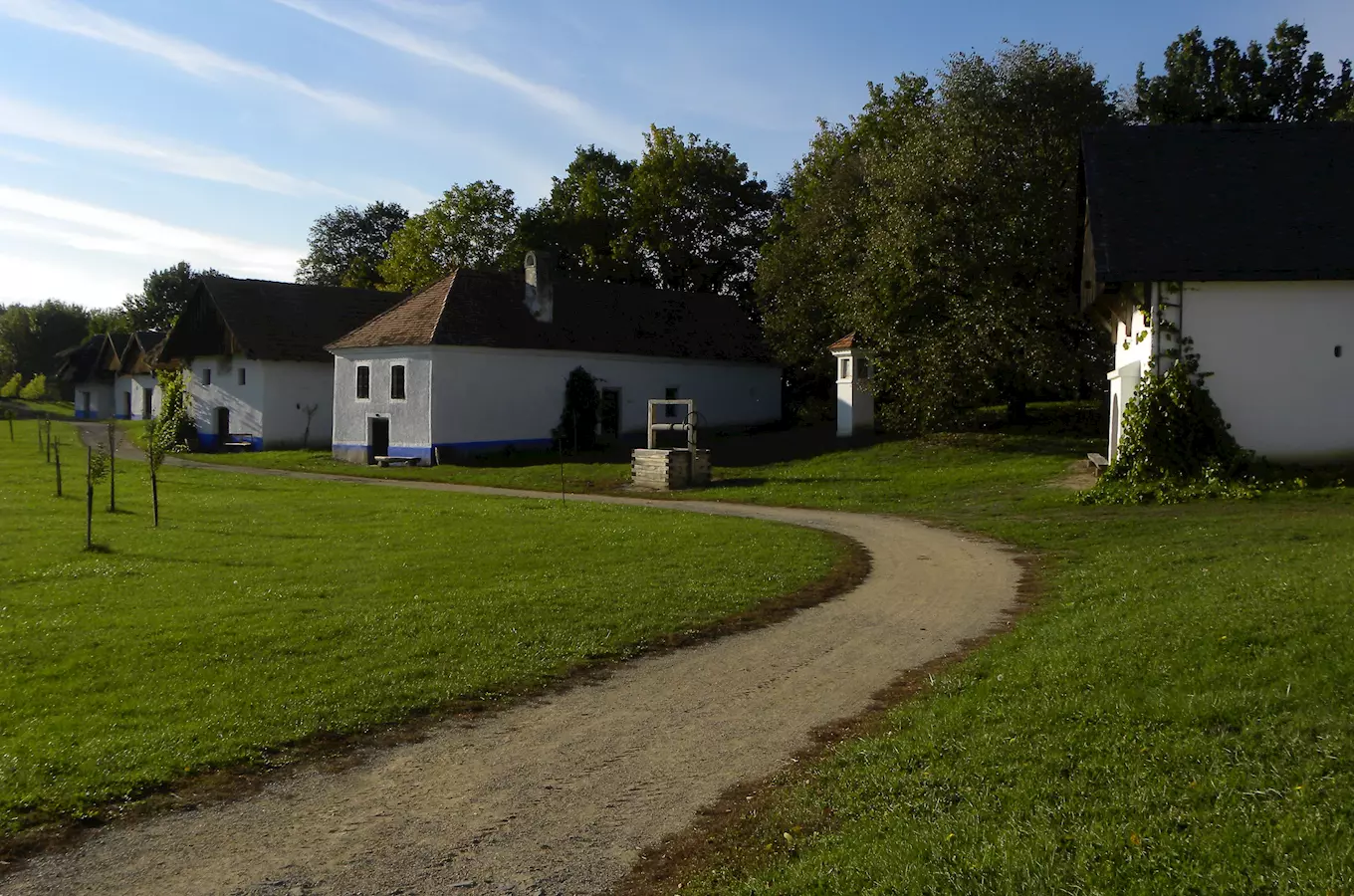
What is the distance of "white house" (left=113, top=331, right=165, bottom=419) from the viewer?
61750 mm

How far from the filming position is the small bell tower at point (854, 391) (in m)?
36.6

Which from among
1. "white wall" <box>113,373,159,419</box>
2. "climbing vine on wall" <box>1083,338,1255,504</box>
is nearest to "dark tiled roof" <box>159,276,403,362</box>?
"white wall" <box>113,373,159,419</box>

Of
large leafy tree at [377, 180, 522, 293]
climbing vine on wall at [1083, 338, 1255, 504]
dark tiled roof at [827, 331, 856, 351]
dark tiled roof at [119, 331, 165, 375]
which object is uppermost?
large leafy tree at [377, 180, 522, 293]

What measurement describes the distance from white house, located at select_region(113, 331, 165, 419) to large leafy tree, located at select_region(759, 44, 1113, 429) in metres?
40.9

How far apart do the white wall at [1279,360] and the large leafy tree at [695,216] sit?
33.6m

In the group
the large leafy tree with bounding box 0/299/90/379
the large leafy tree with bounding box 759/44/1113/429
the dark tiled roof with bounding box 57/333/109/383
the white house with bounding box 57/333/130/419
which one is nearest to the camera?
the large leafy tree with bounding box 759/44/1113/429

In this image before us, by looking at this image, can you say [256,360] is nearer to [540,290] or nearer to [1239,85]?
[540,290]

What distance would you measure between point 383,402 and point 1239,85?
118 ft

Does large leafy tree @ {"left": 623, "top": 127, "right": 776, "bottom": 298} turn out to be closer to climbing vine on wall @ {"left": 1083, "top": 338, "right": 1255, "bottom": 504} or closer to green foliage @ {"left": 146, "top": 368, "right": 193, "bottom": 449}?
green foliage @ {"left": 146, "top": 368, "right": 193, "bottom": 449}

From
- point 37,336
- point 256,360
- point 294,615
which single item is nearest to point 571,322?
point 256,360

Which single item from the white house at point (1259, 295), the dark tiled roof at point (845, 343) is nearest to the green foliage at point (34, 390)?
the dark tiled roof at point (845, 343)

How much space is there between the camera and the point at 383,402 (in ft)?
127

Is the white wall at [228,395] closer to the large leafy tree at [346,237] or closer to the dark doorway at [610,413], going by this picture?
the dark doorway at [610,413]

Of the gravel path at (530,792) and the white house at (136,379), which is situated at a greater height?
the white house at (136,379)
